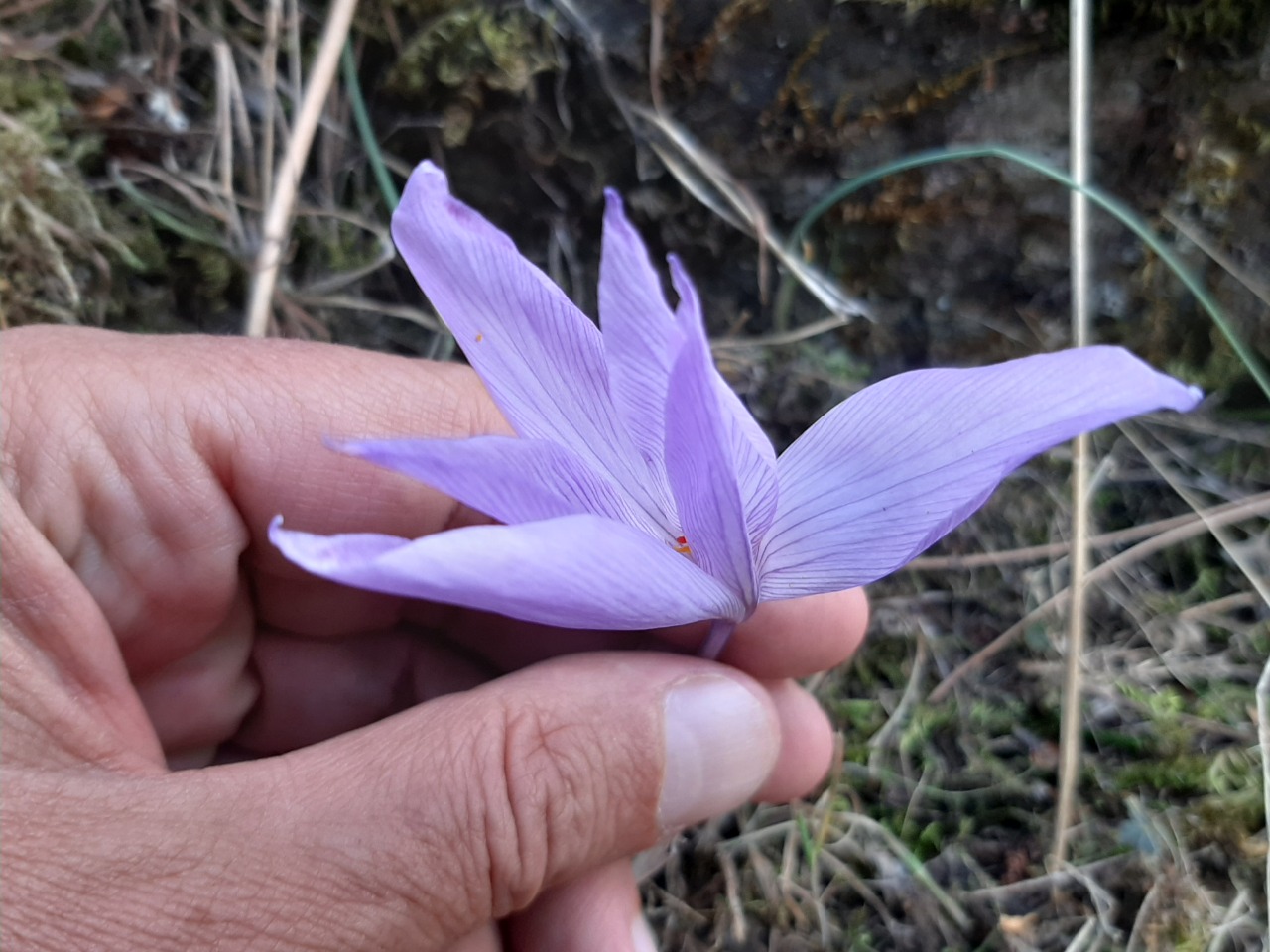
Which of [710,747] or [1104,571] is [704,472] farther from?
[1104,571]

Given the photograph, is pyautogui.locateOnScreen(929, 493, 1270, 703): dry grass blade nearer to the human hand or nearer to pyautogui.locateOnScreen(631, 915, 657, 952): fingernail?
the human hand

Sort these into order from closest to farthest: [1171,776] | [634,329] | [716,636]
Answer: [634,329] → [716,636] → [1171,776]

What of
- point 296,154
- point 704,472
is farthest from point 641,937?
point 296,154

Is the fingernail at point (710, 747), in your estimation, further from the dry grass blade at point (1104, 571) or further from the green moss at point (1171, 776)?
the green moss at point (1171, 776)

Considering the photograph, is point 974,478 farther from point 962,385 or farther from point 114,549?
point 114,549

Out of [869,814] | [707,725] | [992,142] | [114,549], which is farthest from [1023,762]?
[114,549]

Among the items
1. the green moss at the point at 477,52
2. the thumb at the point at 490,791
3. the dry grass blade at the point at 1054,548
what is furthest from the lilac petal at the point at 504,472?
the green moss at the point at 477,52
